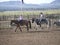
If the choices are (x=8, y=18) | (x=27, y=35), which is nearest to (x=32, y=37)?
(x=27, y=35)

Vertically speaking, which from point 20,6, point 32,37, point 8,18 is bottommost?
point 32,37

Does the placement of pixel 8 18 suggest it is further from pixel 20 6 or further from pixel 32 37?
pixel 32 37

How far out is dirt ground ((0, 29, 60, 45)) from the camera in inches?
281

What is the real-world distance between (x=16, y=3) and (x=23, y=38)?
885mm

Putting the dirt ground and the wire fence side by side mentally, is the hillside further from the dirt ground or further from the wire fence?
the dirt ground

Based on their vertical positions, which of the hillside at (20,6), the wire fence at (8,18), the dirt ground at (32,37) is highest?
the hillside at (20,6)

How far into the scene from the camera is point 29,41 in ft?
23.4

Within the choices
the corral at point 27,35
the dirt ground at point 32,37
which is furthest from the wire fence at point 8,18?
the dirt ground at point 32,37

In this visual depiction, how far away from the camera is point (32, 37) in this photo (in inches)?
281

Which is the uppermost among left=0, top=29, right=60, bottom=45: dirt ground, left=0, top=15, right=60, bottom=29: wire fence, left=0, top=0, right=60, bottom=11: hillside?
left=0, top=0, right=60, bottom=11: hillside

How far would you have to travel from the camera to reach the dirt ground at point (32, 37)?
23.4 feet

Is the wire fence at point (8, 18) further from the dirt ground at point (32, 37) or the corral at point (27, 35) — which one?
the dirt ground at point (32, 37)

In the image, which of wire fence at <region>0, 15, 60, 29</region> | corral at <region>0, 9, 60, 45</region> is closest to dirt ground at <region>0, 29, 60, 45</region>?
corral at <region>0, 9, 60, 45</region>

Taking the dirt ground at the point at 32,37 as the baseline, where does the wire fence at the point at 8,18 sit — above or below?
above
